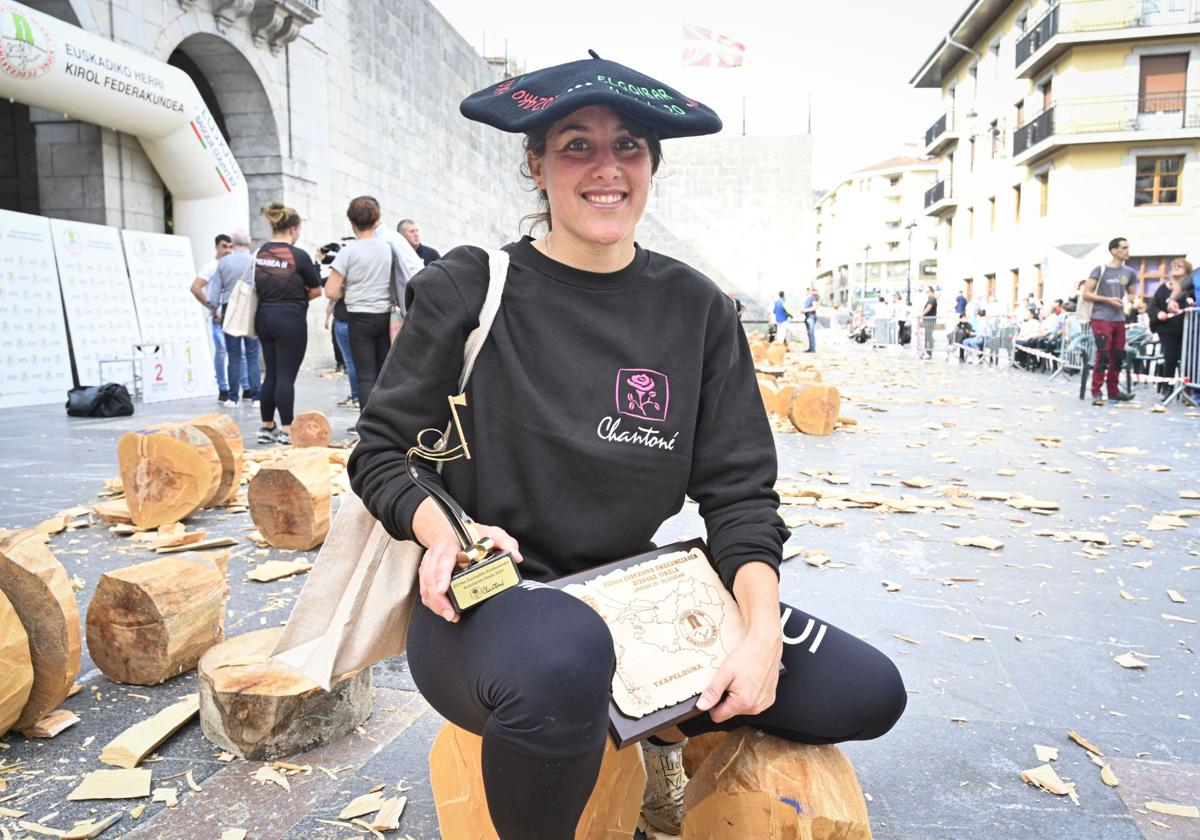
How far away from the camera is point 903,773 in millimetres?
2266

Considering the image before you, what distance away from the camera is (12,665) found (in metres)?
2.26

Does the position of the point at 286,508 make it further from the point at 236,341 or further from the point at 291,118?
the point at 291,118

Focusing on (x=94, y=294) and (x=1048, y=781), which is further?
(x=94, y=294)

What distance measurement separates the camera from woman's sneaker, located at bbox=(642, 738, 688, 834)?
2.03m

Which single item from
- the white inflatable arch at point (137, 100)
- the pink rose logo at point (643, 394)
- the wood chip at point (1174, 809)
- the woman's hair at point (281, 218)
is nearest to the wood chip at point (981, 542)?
the wood chip at point (1174, 809)

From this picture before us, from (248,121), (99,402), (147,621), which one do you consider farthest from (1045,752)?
(248,121)

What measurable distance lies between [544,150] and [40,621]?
183 cm

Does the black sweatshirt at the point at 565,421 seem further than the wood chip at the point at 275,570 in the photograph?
No

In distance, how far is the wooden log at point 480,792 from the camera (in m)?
1.71

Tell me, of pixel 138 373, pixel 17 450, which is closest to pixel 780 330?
pixel 138 373

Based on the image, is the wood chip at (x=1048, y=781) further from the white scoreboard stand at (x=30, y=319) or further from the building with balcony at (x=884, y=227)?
the building with balcony at (x=884, y=227)

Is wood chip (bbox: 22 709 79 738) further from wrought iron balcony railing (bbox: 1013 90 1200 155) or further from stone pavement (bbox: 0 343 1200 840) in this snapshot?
wrought iron balcony railing (bbox: 1013 90 1200 155)

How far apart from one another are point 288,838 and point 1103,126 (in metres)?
33.7

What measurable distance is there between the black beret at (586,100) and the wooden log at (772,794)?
124cm
